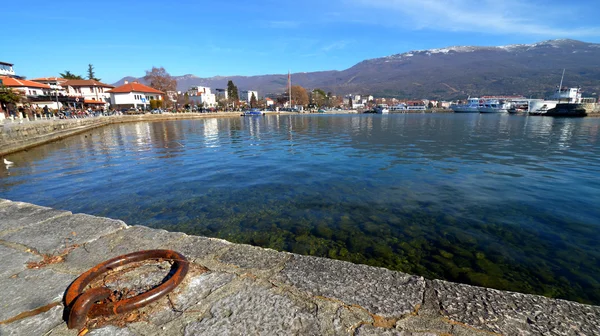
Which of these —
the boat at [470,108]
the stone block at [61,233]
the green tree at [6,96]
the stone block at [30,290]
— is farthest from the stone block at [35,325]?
the boat at [470,108]

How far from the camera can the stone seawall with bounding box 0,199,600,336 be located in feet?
6.02

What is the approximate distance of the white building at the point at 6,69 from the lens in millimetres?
73069

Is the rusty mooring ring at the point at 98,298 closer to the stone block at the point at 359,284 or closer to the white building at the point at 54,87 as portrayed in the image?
the stone block at the point at 359,284

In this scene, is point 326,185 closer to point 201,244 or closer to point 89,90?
point 201,244

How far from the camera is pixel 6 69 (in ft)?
248

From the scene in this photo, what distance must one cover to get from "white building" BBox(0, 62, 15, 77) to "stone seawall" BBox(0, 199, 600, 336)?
→ 10722 cm

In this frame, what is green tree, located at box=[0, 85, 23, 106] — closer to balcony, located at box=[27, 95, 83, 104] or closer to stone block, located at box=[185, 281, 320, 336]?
balcony, located at box=[27, 95, 83, 104]

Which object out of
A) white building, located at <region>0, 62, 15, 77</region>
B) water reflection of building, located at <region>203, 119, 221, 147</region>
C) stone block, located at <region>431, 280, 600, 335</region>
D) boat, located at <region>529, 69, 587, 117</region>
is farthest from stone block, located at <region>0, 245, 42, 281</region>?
white building, located at <region>0, 62, 15, 77</region>

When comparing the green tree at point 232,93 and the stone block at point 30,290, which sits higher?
the green tree at point 232,93

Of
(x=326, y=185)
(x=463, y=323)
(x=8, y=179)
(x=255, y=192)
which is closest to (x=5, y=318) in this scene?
(x=463, y=323)

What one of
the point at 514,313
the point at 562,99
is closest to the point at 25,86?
the point at 514,313

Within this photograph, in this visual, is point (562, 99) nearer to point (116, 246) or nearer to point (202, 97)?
point (116, 246)

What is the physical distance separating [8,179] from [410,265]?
49.7ft

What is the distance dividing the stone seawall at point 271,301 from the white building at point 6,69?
107m
